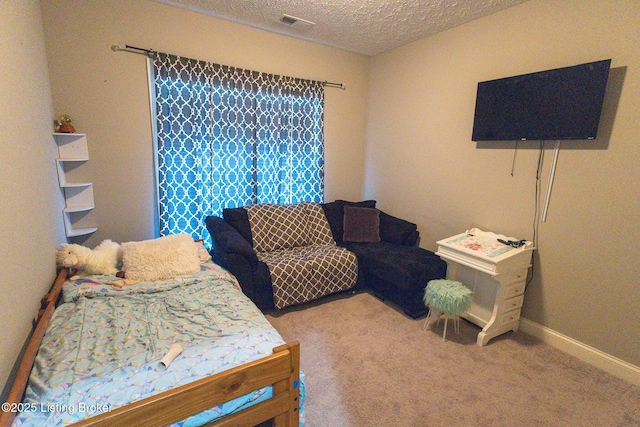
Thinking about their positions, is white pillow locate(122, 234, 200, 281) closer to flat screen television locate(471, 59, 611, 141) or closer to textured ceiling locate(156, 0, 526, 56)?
textured ceiling locate(156, 0, 526, 56)

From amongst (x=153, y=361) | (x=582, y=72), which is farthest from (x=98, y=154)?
(x=582, y=72)

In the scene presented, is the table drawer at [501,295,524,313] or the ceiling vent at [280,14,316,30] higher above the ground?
the ceiling vent at [280,14,316,30]

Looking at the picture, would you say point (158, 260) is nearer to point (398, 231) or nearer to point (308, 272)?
point (308, 272)

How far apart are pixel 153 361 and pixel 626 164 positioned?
297 cm

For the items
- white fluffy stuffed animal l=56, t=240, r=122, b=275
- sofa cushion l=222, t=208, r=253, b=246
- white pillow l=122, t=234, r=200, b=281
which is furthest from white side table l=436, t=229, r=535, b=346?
white fluffy stuffed animal l=56, t=240, r=122, b=275

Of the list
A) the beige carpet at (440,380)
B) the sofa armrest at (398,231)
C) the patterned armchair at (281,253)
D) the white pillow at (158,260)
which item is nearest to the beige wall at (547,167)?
the sofa armrest at (398,231)

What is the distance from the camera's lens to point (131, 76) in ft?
8.57

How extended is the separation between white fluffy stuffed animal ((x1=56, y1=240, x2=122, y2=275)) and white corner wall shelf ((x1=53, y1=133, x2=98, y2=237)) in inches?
16.7

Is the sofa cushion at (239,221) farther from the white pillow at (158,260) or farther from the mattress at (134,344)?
the mattress at (134,344)

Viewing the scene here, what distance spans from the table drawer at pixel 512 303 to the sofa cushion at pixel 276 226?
190 cm

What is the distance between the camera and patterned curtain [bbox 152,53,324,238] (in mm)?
2778

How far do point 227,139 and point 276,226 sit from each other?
3.39 feet

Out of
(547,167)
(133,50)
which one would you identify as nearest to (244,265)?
(133,50)

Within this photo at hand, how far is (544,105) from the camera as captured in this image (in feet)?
7.25
